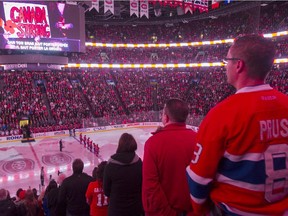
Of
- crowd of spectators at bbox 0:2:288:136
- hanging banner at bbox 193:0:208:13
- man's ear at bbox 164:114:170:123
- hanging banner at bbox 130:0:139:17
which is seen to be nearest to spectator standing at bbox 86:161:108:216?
man's ear at bbox 164:114:170:123

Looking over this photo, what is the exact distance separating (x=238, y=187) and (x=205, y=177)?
0.66 feet

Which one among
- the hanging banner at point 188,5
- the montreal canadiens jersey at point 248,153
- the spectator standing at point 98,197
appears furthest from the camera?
the hanging banner at point 188,5

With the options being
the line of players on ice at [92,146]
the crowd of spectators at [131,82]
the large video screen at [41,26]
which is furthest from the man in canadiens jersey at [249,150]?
the large video screen at [41,26]

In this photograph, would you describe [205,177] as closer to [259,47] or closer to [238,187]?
[238,187]

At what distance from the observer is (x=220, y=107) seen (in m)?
1.60

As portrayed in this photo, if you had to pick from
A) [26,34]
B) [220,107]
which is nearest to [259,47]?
[220,107]

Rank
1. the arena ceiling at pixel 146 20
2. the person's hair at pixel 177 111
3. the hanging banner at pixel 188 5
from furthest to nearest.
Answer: the arena ceiling at pixel 146 20 → the hanging banner at pixel 188 5 → the person's hair at pixel 177 111

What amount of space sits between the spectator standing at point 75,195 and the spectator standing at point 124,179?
3.97 feet

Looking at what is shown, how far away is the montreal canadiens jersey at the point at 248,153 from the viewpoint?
1.55 m

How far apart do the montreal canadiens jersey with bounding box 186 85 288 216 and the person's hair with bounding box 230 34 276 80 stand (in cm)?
14

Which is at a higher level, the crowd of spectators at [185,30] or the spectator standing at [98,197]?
the crowd of spectators at [185,30]

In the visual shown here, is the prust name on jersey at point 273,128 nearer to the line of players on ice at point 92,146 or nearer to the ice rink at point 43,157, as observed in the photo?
the ice rink at point 43,157

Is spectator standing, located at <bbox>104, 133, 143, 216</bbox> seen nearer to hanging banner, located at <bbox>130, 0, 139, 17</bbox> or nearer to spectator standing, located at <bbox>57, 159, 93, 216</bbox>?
spectator standing, located at <bbox>57, 159, 93, 216</bbox>

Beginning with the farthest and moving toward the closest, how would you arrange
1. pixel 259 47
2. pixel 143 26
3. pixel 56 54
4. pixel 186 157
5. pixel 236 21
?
pixel 143 26
pixel 236 21
pixel 56 54
pixel 186 157
pixel 259 47
